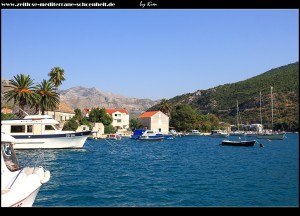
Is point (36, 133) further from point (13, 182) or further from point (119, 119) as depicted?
point (119, 119)

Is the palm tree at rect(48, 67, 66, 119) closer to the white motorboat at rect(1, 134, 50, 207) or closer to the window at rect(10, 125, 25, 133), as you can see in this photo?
the window at rect(10, 125, 25, 133)

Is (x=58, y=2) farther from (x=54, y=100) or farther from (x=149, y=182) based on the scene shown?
(x=54, y=100)

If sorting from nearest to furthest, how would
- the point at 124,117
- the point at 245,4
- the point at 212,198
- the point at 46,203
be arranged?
the point at 245,4 < the point at 46,203 < the point at 212,198 < the point at 124,117

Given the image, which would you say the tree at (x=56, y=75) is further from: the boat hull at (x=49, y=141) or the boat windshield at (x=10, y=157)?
the boat windshield at (x=10, y=157)

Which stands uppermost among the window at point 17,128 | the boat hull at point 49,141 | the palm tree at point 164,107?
the palm tree at point 164,107

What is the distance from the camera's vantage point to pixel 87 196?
17141 mm

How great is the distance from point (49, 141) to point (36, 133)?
1.99 meters

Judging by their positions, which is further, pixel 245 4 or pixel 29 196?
pixel 29 196

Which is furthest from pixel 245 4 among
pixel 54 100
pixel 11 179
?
pixel 54 100

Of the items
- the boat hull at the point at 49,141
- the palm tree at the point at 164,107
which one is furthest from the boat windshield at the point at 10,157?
the palm tree at the point at 164,107

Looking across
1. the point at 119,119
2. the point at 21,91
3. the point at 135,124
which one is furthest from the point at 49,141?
the point at 119,119

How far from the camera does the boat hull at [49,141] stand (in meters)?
46.2

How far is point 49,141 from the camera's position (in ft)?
154
